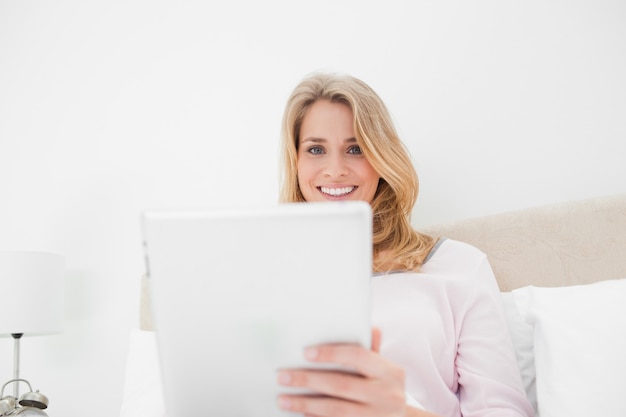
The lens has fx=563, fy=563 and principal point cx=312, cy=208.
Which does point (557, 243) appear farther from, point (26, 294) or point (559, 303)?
point (26, 294)

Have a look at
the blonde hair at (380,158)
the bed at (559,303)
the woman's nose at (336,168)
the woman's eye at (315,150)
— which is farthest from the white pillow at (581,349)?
the woman's eye at (315,150)

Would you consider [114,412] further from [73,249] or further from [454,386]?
[454,386]

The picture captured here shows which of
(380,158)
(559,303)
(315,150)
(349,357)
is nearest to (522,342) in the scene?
(559,303)

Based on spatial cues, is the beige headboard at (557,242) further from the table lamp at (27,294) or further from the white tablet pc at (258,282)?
the table lamp at (27,294)

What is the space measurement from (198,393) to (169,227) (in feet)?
0.76

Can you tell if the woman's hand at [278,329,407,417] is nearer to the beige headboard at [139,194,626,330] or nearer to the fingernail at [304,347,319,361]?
the fingernail at [304,347,319,361]

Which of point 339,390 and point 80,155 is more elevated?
point 80,155

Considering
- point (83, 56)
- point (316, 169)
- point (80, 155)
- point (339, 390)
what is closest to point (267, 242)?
point (339, 390)

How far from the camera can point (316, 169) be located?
5.12 feet

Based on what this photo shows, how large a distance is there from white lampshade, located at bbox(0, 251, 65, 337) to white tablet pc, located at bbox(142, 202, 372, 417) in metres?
1.37

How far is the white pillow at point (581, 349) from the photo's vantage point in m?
1.06

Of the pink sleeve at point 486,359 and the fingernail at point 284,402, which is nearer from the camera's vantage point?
the fingernail at point 284,402

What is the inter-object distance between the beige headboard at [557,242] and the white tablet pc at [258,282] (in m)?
0.95

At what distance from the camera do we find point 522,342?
1.35m
